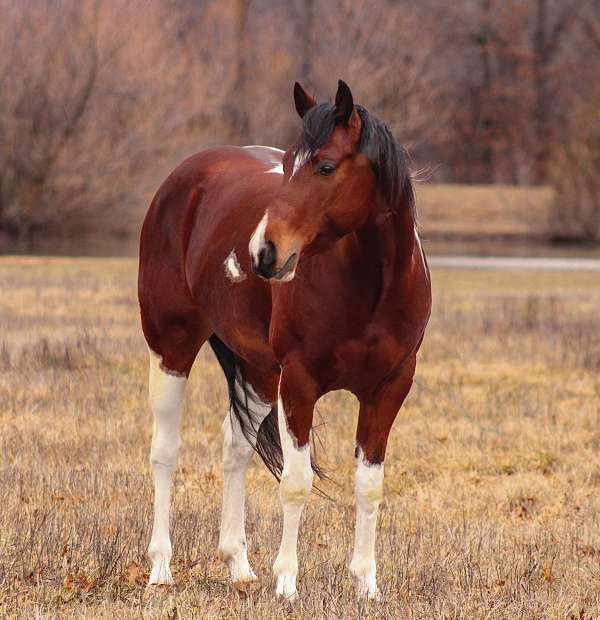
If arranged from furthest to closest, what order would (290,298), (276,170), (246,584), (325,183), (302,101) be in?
(276,170)
(246,584)
(290,298)
(302,101)
(325,183)

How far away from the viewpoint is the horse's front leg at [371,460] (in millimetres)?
4461

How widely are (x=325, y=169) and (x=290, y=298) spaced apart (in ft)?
1.98

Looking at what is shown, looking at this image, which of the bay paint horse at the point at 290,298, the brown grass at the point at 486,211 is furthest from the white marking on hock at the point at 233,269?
the brown grass at the point at 486,211

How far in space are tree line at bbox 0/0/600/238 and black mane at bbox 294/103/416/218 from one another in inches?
1026

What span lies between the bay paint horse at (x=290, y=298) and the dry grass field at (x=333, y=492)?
0.93 feet

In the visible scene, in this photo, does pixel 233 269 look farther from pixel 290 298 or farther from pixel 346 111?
pixel 346 111

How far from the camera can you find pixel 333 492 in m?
6.76

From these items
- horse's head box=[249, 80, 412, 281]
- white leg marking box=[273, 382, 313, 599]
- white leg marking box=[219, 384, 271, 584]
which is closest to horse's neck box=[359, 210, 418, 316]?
horse's head box=[249, 80, 412, 281]

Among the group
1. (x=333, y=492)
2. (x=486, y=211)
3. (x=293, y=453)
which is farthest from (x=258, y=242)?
(x=486, y=211)

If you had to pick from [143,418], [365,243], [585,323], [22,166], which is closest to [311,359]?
[365,243]

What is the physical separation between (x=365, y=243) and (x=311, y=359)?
1.52 feet

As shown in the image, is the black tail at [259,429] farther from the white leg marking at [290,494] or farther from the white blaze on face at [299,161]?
the white blaze on face at [299,161]

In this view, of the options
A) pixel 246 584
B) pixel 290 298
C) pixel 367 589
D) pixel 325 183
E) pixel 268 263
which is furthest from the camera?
pixel 246 584

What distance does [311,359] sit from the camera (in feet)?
14.3
